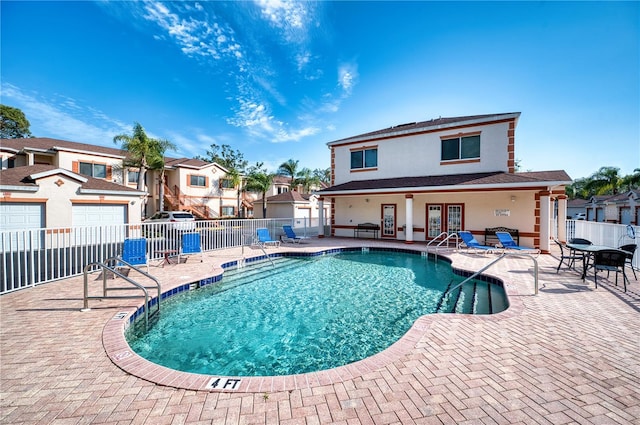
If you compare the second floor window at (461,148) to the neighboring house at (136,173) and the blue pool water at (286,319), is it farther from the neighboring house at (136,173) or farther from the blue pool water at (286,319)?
the neighboring house at (136,173)

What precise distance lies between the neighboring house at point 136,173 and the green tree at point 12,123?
61.8 feet

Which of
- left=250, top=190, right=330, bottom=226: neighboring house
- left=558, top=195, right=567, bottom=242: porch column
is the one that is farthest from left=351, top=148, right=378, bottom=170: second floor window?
left=558, top=195, right=567, bottom=242: porch column

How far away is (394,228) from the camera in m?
17.8

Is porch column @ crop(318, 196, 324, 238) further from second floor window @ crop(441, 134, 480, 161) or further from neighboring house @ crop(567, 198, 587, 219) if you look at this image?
neighboring house @ crop(567, 198, 587, 219)

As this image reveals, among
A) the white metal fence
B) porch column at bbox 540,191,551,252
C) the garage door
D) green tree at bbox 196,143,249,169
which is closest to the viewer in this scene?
the white metal fence

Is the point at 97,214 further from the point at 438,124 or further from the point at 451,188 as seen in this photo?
the point at 438,124

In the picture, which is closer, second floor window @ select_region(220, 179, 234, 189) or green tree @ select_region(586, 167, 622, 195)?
second floor window @ select_region(220, 179, 234, 189)

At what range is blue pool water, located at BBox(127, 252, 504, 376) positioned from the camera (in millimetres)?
4277

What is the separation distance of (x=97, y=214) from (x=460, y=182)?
71.1ft

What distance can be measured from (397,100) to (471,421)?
53.5ft

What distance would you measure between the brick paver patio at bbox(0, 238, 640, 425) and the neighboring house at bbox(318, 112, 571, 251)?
9499 mm

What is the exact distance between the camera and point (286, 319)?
19.2 ft

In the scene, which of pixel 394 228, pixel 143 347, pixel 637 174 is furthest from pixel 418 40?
pixel 637 174

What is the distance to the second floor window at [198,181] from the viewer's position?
29.1 metres
